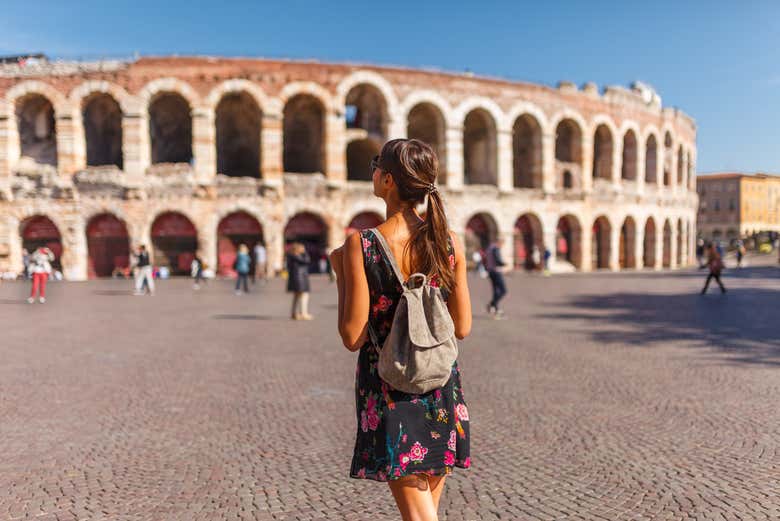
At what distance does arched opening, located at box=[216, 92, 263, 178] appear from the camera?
89.4 feet

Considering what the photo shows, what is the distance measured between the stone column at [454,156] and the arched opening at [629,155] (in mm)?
13101

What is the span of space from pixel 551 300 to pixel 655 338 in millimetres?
5925

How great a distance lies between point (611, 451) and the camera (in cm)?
404

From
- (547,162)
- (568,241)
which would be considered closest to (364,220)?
(547,162)

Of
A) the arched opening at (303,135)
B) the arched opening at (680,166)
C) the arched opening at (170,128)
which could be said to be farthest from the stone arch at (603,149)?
the arched opening at (170,128)

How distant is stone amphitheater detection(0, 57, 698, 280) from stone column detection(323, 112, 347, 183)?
7cm

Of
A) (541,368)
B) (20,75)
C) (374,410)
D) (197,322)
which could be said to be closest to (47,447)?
(374,410)

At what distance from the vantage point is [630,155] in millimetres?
33500

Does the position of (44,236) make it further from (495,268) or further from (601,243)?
(601,243)

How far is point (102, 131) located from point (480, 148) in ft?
64.4

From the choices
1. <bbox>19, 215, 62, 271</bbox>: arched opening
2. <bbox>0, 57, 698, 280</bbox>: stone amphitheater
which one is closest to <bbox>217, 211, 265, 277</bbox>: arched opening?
<bbox>0, 57, 698, 280</bbox>: stone amphitheater

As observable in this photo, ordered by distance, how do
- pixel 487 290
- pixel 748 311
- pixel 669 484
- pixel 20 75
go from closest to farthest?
pixel 669 484
pixel 748 311
pixel 487 290
pixel 20 75

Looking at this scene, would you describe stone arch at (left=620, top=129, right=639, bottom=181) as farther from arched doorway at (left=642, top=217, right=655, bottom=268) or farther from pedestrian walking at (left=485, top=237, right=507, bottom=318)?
pedestrian walking at (left=485, top=237, right=507, bottom=318)

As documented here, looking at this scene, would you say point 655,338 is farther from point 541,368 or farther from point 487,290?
point 487,290
